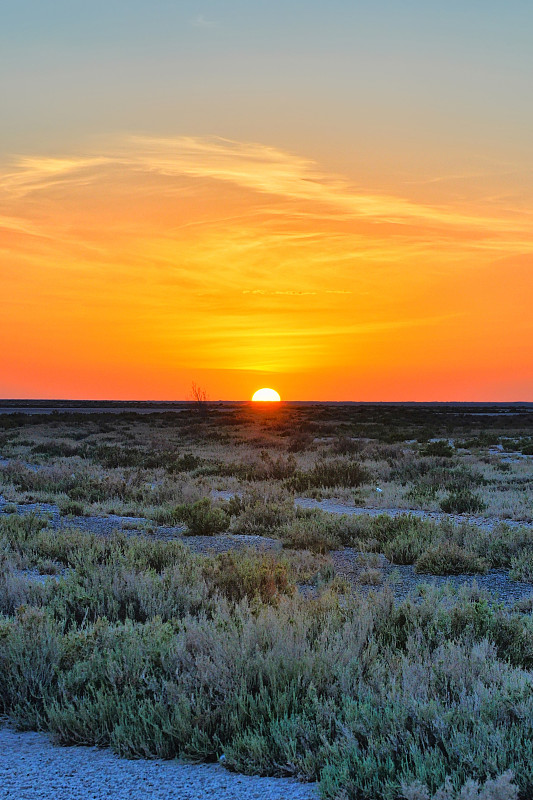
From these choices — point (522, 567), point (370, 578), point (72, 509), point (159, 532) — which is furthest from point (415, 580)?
point (72, 509)

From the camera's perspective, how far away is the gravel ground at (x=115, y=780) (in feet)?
12.2

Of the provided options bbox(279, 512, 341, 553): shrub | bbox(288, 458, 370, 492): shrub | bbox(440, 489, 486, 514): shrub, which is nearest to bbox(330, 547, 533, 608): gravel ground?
bbox(279, 512, 341, 553): shrub

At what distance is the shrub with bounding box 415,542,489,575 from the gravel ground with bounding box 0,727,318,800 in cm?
617

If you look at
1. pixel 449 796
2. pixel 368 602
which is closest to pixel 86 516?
pixel 368 602

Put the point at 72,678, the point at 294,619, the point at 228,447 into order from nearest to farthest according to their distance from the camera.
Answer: the point at 72,678
the point at 294,619
the point at 228,447

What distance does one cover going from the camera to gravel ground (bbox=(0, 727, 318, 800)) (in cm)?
372

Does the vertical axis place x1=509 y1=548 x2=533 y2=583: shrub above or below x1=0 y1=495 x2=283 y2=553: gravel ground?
above

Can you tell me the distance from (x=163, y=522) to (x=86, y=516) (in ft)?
5.54

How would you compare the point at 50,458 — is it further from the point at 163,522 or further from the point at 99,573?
the point at 99,573

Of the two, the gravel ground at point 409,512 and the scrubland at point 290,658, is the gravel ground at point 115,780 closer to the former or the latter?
the scrubland at point 290,658

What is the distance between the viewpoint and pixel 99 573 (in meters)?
7.91

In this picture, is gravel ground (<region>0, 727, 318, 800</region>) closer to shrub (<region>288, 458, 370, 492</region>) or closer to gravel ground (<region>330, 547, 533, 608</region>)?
gravel ground (<region>330, 547, 533, 608</region>)

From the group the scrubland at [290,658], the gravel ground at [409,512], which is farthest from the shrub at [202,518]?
the gravel ground at [409,512]

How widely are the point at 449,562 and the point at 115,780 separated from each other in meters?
6.77
